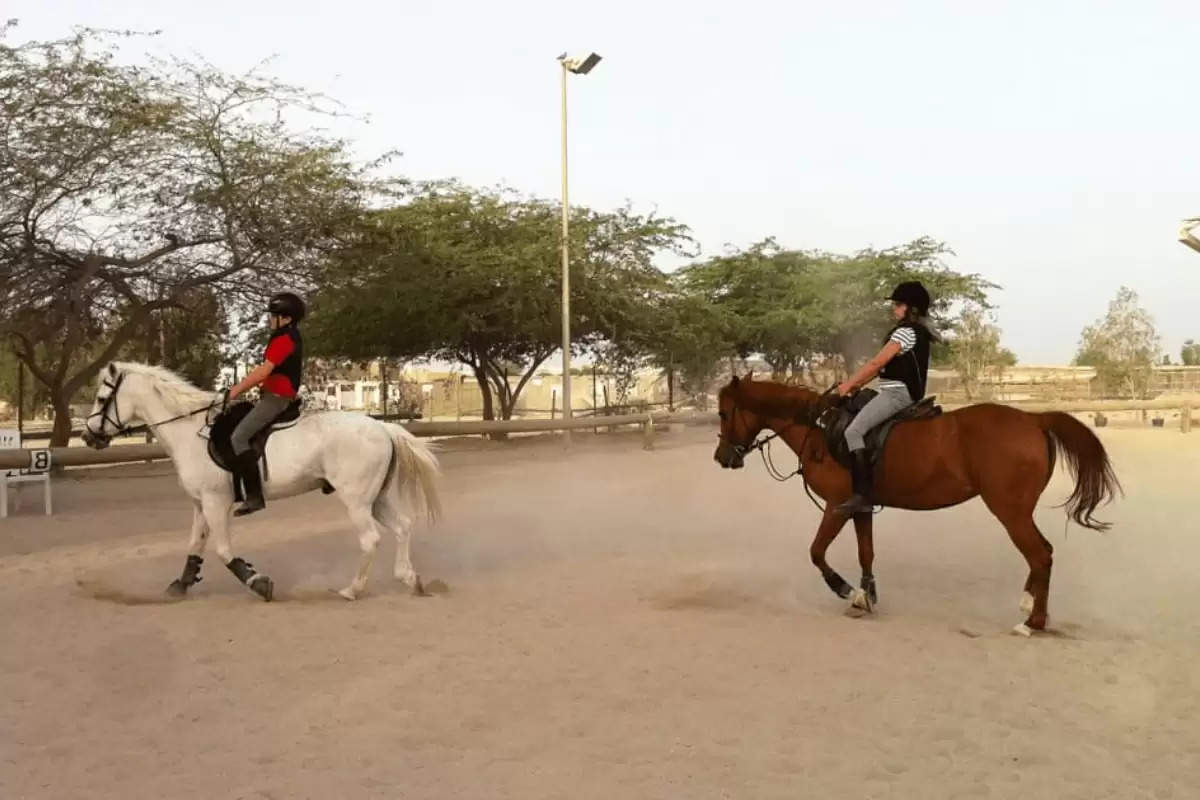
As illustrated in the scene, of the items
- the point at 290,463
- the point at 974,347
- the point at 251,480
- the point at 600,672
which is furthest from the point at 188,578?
the point at 974,347

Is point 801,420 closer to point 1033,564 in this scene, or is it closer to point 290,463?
point 1033,564

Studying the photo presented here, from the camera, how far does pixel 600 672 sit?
5465mm

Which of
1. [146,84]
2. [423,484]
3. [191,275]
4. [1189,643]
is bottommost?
[1189,643]

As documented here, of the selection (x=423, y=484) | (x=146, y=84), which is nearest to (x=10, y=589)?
(x=423, y=484)

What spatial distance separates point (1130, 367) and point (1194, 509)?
109ft

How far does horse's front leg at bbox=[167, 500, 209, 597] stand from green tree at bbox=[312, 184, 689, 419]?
41.6 ft

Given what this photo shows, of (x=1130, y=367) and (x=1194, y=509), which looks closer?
(x=1194, y=509)

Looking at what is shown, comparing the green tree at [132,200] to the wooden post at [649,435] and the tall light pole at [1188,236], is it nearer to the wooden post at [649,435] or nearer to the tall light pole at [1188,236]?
the wooden post at [649,435]

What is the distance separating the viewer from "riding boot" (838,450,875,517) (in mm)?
6820

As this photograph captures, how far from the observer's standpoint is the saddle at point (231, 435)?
7309 millimetres

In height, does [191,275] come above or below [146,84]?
below

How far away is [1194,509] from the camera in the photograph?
1195cm

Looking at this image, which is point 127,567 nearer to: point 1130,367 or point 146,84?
point 146,84

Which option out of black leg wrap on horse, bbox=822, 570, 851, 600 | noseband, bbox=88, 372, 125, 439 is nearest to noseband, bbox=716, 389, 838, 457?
black leg wrap on horse, bbox=822, 570, 851, 600
